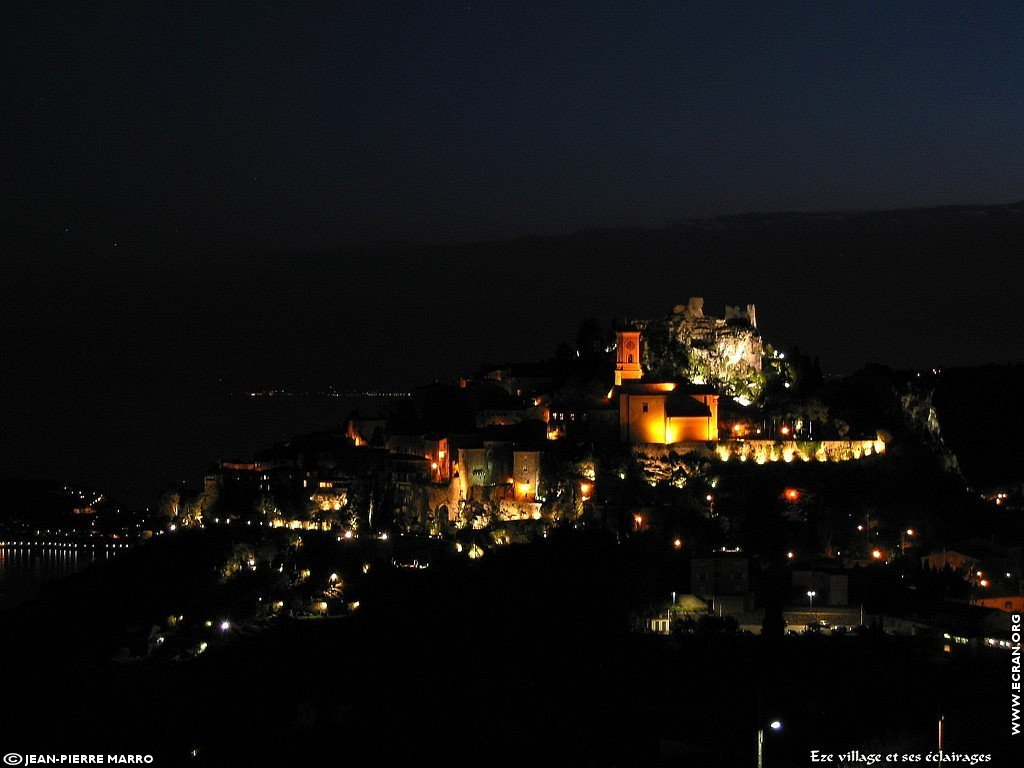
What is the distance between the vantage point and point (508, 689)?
101 ft

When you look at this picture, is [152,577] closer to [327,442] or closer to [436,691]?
[327,442]

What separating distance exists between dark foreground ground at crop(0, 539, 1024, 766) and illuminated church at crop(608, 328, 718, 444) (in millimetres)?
6933

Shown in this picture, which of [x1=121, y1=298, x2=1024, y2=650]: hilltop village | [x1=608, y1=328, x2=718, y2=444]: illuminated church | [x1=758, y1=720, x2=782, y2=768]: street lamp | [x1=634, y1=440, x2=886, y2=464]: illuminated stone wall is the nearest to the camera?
[x1=758, y1=720, x2=782, y2=768]: street lamp

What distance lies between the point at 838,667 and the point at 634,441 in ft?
46.8

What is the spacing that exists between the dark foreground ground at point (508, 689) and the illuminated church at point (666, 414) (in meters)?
6.93

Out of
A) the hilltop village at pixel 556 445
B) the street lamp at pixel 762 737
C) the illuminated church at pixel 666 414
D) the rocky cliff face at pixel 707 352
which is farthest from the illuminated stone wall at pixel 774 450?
the street lamp at pixel 762 737

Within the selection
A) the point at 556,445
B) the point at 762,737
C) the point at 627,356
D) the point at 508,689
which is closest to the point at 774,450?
the point at 556,445

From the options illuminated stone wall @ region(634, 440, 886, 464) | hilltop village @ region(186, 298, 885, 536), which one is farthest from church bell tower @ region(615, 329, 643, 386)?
illuminated stone wall @ region(634, 440, 886, 464)

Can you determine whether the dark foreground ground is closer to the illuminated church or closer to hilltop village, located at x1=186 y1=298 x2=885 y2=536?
hilltop village, located at x1=186 y1=298 x2=885 y2=536

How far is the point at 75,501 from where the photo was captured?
87875 millimetres

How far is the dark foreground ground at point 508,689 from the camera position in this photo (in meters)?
26.4

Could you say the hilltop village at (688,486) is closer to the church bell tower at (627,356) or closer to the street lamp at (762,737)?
the church bell tower at (627,356)

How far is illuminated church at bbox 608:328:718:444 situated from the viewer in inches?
1736

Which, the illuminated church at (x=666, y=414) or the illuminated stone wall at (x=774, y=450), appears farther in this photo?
the illuminated church at (x=666, y=414)
